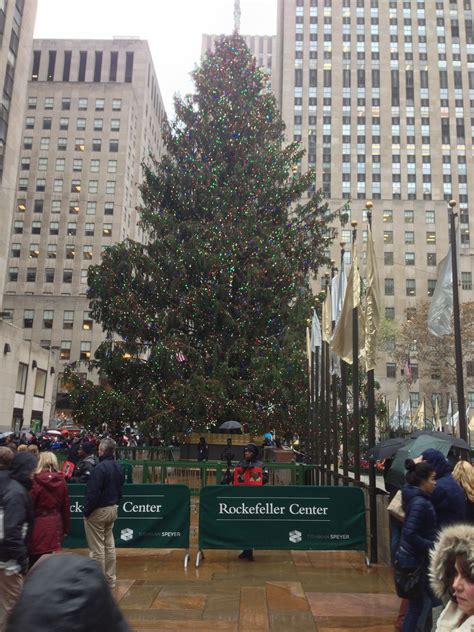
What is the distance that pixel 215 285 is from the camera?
2617 cm

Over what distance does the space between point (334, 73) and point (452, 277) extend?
338ft

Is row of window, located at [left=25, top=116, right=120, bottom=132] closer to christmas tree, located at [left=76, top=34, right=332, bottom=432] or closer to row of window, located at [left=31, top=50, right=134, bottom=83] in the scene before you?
row of window, located at [left=31, top=50, right=134, bottom=83]

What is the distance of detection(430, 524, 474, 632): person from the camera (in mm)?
2828

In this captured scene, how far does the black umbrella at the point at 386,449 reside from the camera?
33.1 feet

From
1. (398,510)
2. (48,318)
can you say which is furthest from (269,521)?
(48,318)

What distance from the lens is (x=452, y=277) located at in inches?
445

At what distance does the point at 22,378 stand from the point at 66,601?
5120 centimetres

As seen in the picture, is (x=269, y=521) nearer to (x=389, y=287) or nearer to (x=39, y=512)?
(x=39, y=512)

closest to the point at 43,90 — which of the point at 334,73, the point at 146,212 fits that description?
the point at 334,73

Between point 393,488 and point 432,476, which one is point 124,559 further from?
point 432,476

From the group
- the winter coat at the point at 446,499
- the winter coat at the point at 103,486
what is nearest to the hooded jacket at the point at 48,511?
the winter coat at the point at 103,486

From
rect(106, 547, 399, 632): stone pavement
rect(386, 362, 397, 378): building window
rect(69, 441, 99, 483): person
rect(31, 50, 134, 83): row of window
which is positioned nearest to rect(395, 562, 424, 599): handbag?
rect(106, 547, 399, 632): stone pavement

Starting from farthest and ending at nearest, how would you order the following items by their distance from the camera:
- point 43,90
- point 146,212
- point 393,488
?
point 43,90 → point 146,212 → point 393,488

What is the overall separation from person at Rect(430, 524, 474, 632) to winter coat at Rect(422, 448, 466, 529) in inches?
109
